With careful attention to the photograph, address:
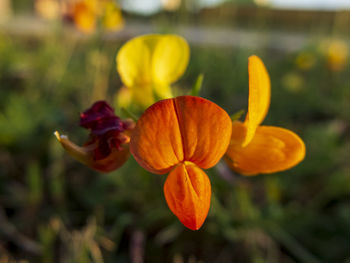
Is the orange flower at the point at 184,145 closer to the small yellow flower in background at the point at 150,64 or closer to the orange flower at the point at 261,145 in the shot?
the orange flower at the point at 261,145

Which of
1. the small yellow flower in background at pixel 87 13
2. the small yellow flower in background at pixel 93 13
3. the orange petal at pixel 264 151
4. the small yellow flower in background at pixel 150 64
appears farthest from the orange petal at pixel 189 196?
the small yellow flower in background at pixel 87 13

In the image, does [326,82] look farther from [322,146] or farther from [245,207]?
[245,207]

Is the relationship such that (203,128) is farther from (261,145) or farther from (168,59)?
(168,59)

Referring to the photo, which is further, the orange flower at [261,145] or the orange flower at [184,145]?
the orange flower at [261,145]

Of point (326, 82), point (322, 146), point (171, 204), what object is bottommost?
point (326, 82)

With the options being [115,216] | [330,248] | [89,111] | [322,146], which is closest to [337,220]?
[330,248]

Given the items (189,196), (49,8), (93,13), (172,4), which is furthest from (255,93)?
(49,8)
